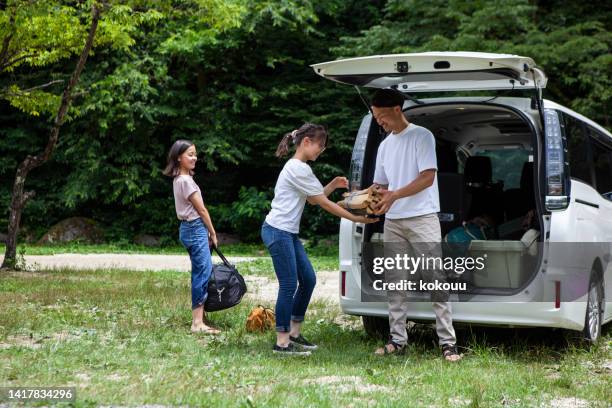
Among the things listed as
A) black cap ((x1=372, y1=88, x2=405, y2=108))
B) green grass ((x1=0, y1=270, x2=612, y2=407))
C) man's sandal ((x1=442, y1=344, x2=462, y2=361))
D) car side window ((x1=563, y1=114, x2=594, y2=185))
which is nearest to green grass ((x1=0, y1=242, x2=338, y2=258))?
green grass ((x1=0, y1=270, x2=612, y2=407))

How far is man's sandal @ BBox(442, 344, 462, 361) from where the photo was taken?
19.7ft

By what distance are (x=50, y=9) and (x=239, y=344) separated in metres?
7.04

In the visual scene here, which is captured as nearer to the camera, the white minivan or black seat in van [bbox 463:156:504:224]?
the white minivan

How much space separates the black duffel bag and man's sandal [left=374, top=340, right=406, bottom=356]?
1.61 m

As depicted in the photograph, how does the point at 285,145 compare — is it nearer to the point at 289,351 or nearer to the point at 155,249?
the point at 289,351

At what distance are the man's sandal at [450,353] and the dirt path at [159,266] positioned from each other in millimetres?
3697

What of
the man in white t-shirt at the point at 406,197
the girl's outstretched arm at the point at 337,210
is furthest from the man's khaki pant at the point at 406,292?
the girl's outstretched arm at the point at 337,210

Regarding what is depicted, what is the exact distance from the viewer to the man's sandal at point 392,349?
245 inches

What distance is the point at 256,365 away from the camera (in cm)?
567

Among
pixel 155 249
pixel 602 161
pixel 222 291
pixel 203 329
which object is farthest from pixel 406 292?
pixel 155 249

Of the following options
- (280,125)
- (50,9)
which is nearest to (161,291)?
(50,9)

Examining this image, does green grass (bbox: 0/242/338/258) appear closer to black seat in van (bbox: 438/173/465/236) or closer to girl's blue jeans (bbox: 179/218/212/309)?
girl's blue jeans (bbox: 179/218/212/309)

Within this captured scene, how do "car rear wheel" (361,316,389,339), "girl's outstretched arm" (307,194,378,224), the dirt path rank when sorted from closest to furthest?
"girl's outstretched arm" (307,194,378,224) < "car rear wheel" (361,316,389,339) < the dirt path

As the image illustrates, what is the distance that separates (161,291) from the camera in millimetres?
9992
